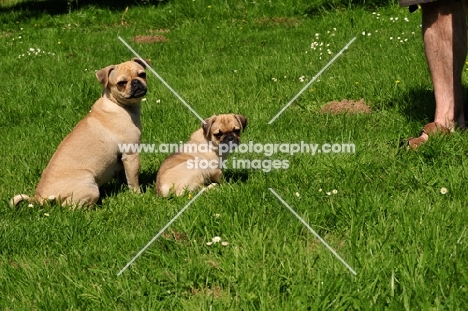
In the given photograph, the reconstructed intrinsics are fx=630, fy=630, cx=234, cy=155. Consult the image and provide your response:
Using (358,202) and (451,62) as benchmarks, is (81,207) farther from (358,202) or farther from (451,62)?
(451,62)

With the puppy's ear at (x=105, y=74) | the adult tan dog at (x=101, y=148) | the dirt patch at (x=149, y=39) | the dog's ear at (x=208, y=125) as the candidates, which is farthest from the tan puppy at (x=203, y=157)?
the dirt patch at (x=149, y=39)

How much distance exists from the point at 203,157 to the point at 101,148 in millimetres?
A: 931

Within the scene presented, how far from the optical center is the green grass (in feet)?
11.6

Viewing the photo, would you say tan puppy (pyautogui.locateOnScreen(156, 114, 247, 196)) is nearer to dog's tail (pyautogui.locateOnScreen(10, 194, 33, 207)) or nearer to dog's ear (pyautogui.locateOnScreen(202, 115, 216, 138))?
dog's ear (pyautogui.locateOnScreen(202, 115, 216, 138))

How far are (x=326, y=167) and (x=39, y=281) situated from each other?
271 centimetres

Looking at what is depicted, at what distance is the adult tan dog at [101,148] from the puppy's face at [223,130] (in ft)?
2.21

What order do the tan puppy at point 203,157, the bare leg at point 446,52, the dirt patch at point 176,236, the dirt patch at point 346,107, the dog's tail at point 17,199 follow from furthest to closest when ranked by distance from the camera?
the dirt patch at point 346,107
the bare leg at point 446,52
the tan puppy at point 203,157
the dog's tail at point 17,199
the dirt patch at point 176,236

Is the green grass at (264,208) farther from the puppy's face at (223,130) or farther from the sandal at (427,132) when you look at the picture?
the puppy's face at (223,130)

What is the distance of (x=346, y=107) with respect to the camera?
736cm

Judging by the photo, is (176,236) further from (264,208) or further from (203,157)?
(203,157)

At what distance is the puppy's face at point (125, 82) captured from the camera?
19.0 ft

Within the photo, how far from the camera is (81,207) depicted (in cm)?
523

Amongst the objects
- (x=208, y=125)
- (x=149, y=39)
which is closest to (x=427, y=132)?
(x=208, y=125)

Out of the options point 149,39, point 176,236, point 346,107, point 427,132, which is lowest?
Result: point 149,39
